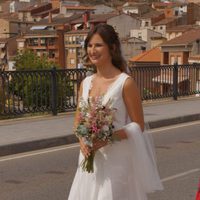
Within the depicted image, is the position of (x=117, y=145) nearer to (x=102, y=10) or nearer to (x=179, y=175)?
(x=179, y=175)

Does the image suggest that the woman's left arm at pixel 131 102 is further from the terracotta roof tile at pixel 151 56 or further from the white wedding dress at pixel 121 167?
the terracotta roof tile at pixel 151 56

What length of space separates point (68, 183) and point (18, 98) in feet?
22.3

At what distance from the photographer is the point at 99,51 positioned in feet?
12.7

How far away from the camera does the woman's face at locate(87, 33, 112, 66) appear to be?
3857 millimetres

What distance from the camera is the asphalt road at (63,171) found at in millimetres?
6844

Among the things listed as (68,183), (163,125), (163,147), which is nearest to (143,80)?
(163,125)

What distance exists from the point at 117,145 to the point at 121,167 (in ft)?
0.49

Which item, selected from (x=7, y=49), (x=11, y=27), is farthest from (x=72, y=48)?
(x=11, y=27)

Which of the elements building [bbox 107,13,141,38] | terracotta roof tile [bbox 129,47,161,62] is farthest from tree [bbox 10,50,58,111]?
building [bbox 107,13,141,38]

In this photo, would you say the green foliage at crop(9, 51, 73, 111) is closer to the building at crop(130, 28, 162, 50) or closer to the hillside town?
the hillside town

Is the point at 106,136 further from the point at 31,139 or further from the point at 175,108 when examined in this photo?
the point at 175,108

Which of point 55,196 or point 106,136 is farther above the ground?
point 106,136

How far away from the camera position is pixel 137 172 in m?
3.87

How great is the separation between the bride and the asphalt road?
2.83 metres
